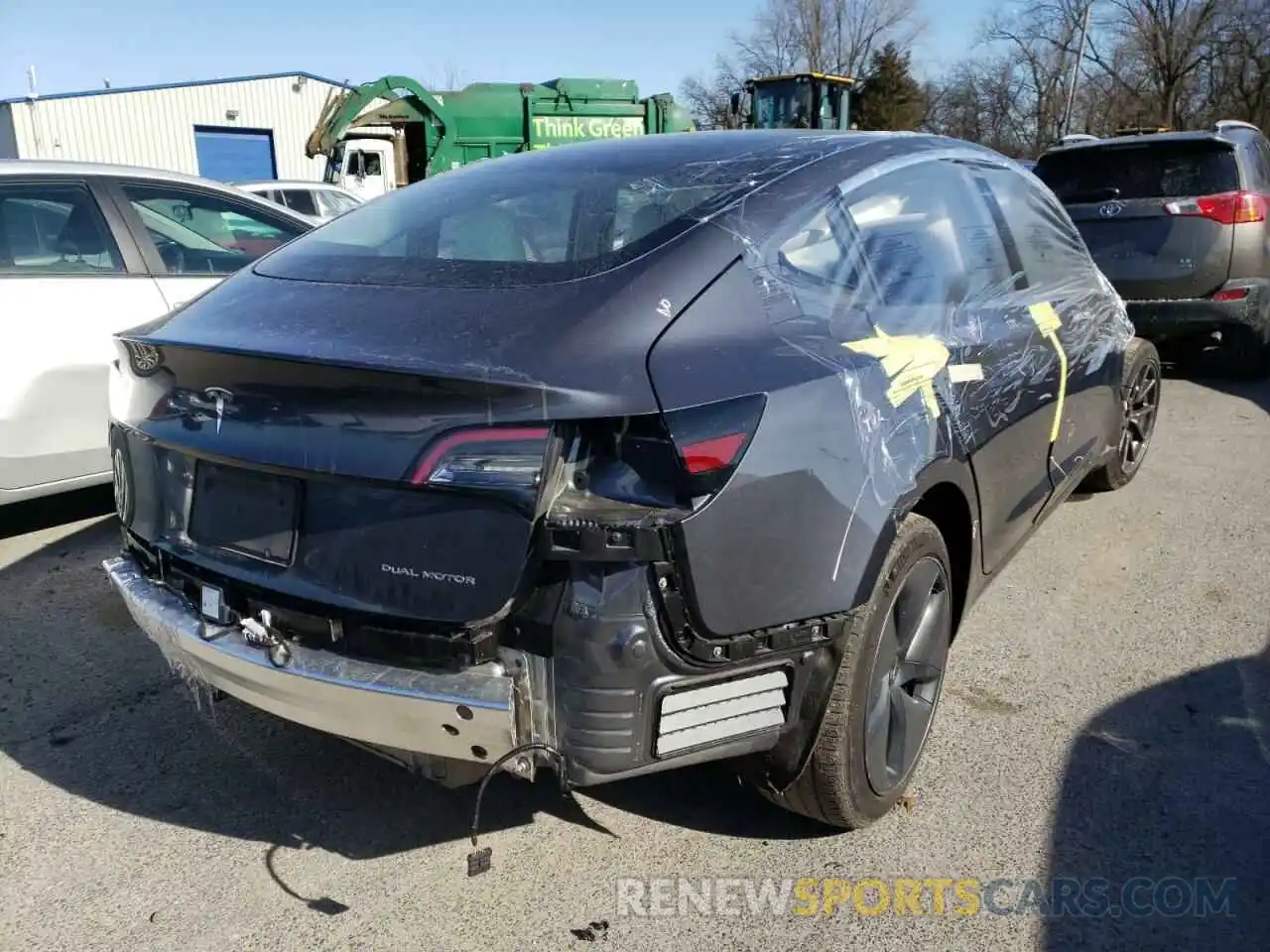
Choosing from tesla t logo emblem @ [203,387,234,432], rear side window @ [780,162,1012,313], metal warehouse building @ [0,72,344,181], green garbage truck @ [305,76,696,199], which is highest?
metal warehouse building @ [0,72,344,181]

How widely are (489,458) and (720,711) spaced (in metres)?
0.69

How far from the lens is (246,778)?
2.86 meters

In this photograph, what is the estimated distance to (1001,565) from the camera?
3246mm

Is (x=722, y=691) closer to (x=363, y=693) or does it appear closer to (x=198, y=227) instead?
(x=363, y=693)

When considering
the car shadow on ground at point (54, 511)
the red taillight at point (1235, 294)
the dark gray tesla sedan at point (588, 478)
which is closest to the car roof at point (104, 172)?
the car shadow on ground at point (54, 511)

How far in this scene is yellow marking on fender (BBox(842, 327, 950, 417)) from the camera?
7.74ft

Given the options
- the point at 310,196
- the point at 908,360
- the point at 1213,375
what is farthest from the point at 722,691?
the point at 310,196

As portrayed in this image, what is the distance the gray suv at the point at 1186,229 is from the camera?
6.69 meters

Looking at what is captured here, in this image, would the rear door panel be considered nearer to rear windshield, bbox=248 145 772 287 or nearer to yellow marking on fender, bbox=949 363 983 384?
yellow marking on fender, bbox=949 363 983 384

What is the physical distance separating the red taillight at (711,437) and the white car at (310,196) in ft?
41.4

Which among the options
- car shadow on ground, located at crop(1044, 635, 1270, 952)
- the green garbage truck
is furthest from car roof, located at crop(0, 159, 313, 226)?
the green garbage truck

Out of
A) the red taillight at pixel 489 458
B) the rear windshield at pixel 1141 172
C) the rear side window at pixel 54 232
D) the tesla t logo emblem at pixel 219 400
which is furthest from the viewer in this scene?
the rear windshield at pixel 1141 172

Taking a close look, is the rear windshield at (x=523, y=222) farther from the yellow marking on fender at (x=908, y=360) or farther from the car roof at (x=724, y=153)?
the yellow marking on fender at (x=908, y=360)

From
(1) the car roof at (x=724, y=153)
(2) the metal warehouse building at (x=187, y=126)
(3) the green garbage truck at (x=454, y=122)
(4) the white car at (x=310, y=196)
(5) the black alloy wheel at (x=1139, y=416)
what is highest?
(2) the metal warehouse building at (x=187, y=126)
